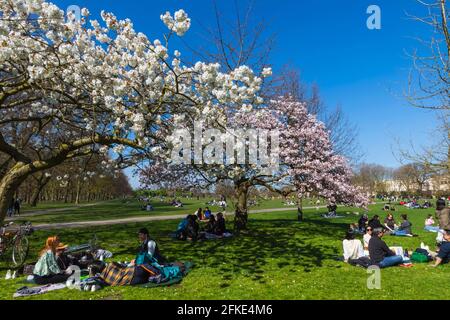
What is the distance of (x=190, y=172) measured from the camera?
19.3m

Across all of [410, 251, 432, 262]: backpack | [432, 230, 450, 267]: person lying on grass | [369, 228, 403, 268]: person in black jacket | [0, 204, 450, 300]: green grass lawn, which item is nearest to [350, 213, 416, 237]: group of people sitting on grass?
[0, 204, 450, 300]: green grass lawn

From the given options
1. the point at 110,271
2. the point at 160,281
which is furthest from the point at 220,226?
the point at 110,271

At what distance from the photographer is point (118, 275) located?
8.66 meters

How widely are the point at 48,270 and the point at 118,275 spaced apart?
197 centimetres

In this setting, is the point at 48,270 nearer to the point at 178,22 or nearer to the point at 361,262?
the point at 178,22

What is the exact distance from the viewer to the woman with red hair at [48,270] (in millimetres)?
8742

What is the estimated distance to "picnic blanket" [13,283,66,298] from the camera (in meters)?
7.75

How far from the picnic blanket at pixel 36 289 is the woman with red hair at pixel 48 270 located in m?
0.22

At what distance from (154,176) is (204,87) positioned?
41.1ft

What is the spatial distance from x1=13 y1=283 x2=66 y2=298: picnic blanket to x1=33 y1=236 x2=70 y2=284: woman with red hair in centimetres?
22

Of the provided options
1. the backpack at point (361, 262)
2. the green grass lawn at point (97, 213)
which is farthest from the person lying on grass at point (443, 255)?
the green grass lawn at point (97, 213)

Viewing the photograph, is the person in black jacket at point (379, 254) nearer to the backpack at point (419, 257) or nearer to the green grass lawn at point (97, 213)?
the backpack at point (419, 257)
